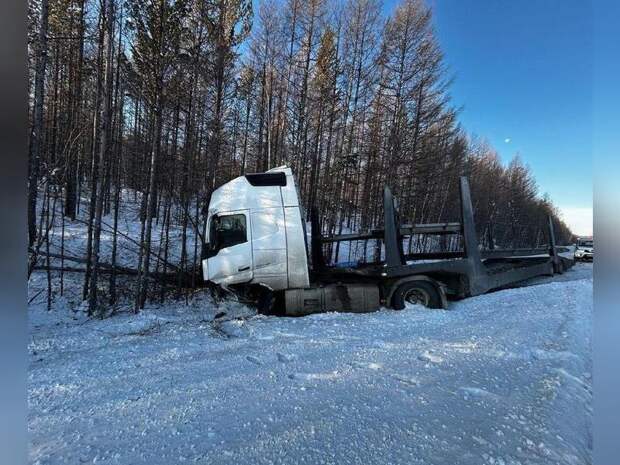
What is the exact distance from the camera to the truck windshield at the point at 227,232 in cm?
494

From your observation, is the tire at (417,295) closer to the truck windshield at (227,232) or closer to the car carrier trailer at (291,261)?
the car carrier trailer at (291,261)

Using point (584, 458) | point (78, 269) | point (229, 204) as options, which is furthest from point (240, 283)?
point (584, 458)

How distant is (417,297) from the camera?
5195mm

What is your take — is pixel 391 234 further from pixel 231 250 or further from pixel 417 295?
pixel 231 250

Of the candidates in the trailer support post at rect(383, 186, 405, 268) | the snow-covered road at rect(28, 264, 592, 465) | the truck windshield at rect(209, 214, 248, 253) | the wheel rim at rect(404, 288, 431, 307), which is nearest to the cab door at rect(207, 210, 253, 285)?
the truck windshield at rect(209, 214, 248, 253)

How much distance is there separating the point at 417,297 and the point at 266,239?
8.97ft

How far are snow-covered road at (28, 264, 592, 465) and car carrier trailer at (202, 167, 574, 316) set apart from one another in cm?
138

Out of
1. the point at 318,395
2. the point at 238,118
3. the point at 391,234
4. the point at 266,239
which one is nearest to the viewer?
the point at 318,395

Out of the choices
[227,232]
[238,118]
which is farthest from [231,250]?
[238,118]

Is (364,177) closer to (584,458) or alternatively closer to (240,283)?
(240,283)

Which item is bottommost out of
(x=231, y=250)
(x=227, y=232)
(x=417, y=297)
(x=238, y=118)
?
(x=417, y=297)

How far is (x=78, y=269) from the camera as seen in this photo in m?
5.57

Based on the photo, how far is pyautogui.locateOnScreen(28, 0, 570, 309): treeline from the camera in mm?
3258

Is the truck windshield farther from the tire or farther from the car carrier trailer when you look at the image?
the tire
